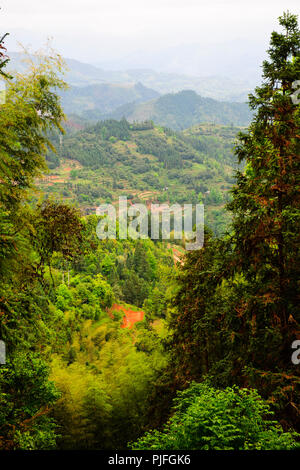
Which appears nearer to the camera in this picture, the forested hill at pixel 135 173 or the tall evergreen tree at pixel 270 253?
the tall evergreen tree at pixel 270 253

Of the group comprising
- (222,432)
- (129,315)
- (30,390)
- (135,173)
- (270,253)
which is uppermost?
(135,173)

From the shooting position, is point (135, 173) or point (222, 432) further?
point (135, 173)

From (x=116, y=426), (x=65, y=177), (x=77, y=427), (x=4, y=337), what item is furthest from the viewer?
(x=65, y=177)

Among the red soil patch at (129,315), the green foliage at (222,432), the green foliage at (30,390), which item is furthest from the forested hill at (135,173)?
the green foliage at (222,432)

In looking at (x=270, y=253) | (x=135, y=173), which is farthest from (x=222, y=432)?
(x=135, y=173)

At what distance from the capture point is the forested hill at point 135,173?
448ft

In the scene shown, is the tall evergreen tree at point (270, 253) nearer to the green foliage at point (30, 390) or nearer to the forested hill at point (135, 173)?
the green foliage at point (30, 390)

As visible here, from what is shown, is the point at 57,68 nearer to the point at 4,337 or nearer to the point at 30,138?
the point at 30,138

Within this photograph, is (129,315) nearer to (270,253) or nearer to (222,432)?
(270,253)

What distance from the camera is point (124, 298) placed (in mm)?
47812

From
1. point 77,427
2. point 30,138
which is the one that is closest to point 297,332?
point 30,138

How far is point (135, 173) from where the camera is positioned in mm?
172875

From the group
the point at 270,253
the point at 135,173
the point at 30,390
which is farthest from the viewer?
the point at 135,173
